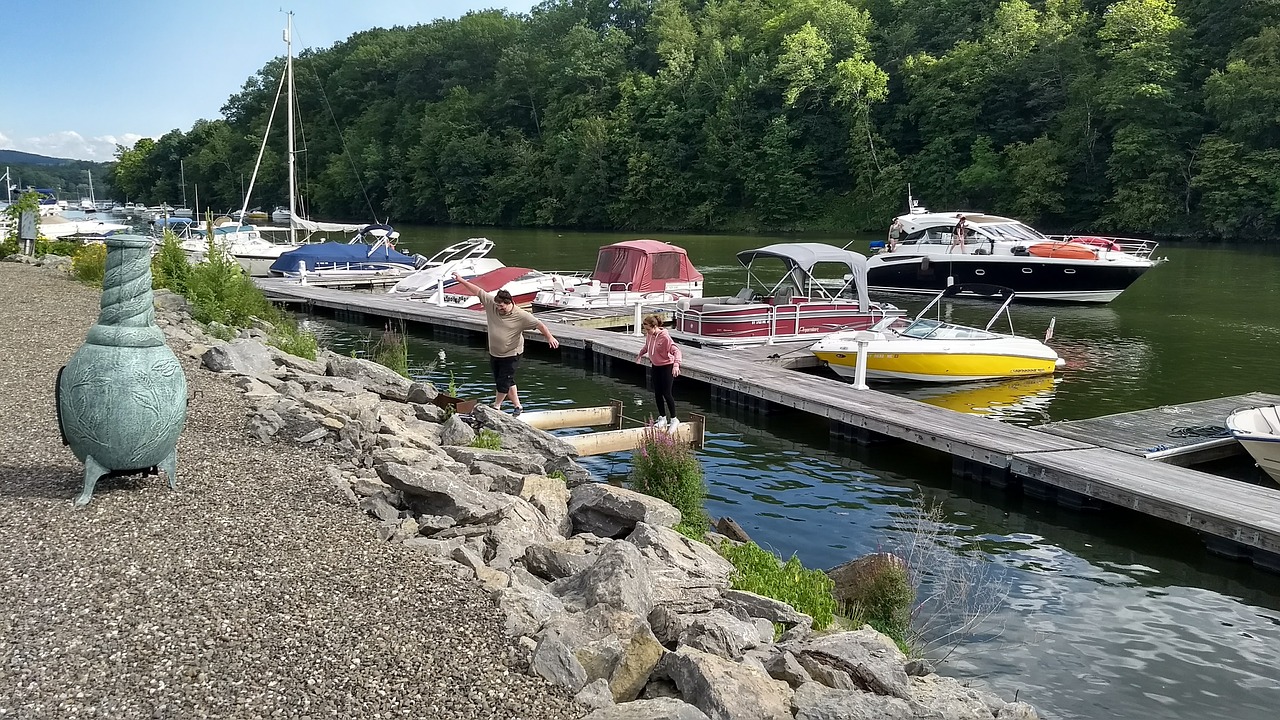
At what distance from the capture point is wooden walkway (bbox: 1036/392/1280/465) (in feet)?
42.6

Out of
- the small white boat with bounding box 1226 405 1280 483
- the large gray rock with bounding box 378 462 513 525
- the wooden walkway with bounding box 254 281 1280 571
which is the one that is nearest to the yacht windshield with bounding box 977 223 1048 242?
the wooden walkway with bounding box 254 281 1280 571

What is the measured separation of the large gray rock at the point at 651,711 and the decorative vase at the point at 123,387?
4207 mm

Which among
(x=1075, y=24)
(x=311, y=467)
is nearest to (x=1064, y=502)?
(x=311, y=467)

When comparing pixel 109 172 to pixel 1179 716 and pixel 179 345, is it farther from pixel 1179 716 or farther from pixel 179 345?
pixel 1179 716

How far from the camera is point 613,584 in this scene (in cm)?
633

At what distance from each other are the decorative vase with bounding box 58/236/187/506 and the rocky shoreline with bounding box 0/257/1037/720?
43cm

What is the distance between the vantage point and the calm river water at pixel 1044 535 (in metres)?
7.69

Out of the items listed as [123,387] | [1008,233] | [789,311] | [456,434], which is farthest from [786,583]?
[1008,233]

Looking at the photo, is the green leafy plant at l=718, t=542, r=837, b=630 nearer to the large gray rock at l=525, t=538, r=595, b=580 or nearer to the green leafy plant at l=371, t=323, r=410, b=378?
the large gray rock at l=525, t=538, r=595, b=580

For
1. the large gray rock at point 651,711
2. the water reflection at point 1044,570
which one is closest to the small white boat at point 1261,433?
→ the water reflection at point 1044,570

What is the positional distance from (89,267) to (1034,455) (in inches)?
889

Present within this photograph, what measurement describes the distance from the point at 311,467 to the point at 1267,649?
846cm

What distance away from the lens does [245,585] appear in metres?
5.65

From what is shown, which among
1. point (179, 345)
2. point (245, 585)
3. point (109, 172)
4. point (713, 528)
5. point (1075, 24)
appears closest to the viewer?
point (245, 585)
